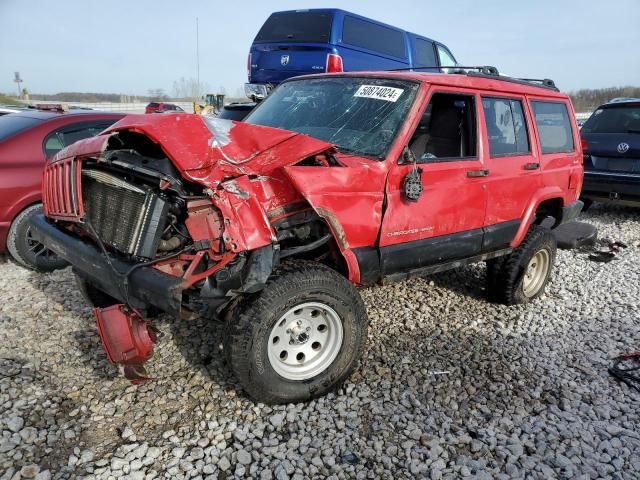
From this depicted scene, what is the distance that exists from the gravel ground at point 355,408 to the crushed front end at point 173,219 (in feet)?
1.61

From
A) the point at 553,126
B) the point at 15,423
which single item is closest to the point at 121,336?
the point at 15,423

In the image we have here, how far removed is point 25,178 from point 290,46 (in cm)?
572

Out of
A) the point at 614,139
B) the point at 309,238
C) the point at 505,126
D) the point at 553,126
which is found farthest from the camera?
the point at 614,139

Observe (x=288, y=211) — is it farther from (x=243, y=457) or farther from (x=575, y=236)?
(x=575, y=236)

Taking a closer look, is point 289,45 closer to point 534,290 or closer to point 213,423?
point 534,290

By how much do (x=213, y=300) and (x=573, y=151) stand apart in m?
4.11

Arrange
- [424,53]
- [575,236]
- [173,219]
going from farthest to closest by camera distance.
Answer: [424,53] → [575,236] → [173,219]

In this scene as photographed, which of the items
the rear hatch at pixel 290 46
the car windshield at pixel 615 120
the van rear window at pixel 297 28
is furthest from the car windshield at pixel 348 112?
the car windshield at pixel 615 120

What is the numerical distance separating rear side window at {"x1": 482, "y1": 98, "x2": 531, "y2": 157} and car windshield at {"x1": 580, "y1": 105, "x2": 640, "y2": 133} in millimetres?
4554

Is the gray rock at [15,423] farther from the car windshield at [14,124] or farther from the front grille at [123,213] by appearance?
the car windshield at [14,124]

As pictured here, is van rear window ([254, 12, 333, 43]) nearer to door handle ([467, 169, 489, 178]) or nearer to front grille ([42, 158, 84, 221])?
door handle ([467, 169, 489, 178])

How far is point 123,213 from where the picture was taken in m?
2.71

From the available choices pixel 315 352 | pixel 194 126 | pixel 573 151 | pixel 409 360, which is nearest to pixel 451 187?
pixel 409 360

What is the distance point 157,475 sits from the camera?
2.32 metres
